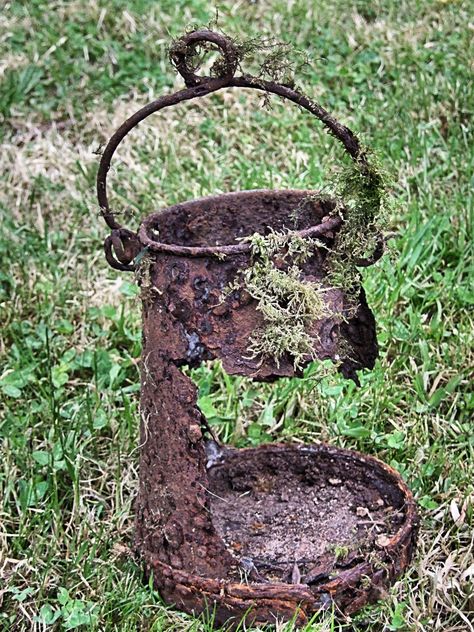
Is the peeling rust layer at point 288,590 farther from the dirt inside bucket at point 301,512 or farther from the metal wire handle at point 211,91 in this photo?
the metal wire handle at point 211,91

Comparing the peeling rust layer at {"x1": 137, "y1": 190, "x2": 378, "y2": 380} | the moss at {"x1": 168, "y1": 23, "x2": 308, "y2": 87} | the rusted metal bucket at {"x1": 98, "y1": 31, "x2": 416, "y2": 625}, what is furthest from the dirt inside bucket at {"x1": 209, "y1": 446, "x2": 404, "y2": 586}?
the moss at {"x1": 168, "y1": 23, "x2": 308, "y2": 87}

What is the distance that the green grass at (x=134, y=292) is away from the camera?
242 centimetres

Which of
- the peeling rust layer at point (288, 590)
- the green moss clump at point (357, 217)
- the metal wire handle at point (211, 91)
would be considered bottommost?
the peeling rust layer at point (288, 590)

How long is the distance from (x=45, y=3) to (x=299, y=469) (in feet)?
12.1

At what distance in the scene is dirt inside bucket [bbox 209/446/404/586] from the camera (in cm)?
235

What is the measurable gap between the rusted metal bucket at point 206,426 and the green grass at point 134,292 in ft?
0.31

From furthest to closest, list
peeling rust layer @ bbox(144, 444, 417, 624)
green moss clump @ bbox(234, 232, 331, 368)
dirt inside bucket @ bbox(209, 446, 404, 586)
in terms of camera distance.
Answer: dirt inside bucket @ bbox(209, 446, 404, 586)
peeling rust layer @ bbox(144, 444, 417, 624)
green moss clump @ bbox(234, 232, 331, 368)

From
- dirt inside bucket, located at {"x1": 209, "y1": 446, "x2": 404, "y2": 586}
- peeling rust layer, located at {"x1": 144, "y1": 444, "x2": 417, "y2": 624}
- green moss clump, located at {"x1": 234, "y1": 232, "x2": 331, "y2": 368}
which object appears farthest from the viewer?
dirt inside bucket, located at {"x1": 209, "y1": 446, "x2": 404, "y2": 586}

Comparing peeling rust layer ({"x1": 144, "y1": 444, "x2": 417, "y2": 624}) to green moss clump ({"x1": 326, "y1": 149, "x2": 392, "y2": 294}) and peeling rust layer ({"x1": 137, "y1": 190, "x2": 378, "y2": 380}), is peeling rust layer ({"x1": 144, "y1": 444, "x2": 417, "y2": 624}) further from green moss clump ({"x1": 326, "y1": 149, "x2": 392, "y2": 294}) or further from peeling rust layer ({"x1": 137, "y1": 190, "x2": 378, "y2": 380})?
green moss clump ({"x1": 326, "y1": 149, "x2": 392, "y2": 294})

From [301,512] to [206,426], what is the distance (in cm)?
38

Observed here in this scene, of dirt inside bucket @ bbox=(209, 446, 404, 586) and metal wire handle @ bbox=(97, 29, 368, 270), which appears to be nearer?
metal wire handle @ bbox=(97, 29, 368, 270)

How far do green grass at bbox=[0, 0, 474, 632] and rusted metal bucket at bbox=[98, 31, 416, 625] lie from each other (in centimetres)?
9

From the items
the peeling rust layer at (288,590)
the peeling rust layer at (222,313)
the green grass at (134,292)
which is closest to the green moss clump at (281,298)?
the peeling rust layer at (222,313)

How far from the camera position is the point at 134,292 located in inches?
132
